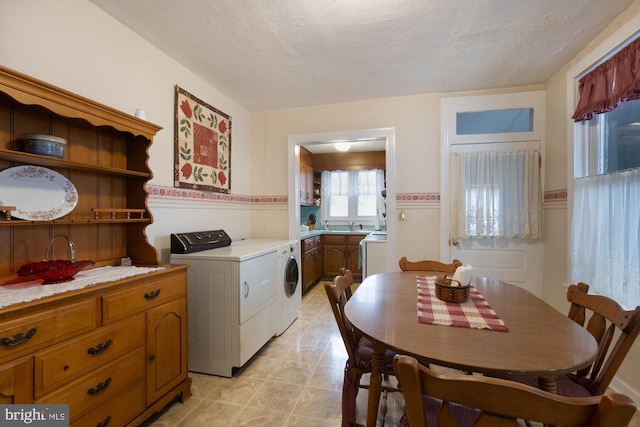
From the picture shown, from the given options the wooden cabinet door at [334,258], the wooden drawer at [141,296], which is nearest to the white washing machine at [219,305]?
the wooden drawer at [141,296]

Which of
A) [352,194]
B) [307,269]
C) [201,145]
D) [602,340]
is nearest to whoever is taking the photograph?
[602,340]

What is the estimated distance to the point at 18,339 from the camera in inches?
39.8

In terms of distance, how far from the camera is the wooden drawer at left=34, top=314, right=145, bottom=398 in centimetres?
109

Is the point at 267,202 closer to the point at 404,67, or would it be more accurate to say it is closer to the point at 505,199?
the point at 404,67

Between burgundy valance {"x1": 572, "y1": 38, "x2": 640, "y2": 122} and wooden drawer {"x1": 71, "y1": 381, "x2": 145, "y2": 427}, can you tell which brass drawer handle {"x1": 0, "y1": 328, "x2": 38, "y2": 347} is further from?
burgundy valance {"x1": 572, "y1": 38, "x2": 640, "y2": 122}

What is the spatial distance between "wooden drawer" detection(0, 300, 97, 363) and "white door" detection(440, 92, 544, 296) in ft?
9.59

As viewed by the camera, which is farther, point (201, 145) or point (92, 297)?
point (201, 145)

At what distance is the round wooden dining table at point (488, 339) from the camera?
33.6 inches

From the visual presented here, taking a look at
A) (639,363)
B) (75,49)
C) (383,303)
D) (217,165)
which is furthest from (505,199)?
(75,49)

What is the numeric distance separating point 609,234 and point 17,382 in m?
3.19

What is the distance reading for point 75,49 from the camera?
1.64 metres

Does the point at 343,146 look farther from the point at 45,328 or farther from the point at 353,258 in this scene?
the point at 45,328

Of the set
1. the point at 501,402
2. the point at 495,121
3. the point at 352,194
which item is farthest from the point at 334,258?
the point at 501,402

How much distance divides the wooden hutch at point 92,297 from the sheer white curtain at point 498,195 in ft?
8.78
